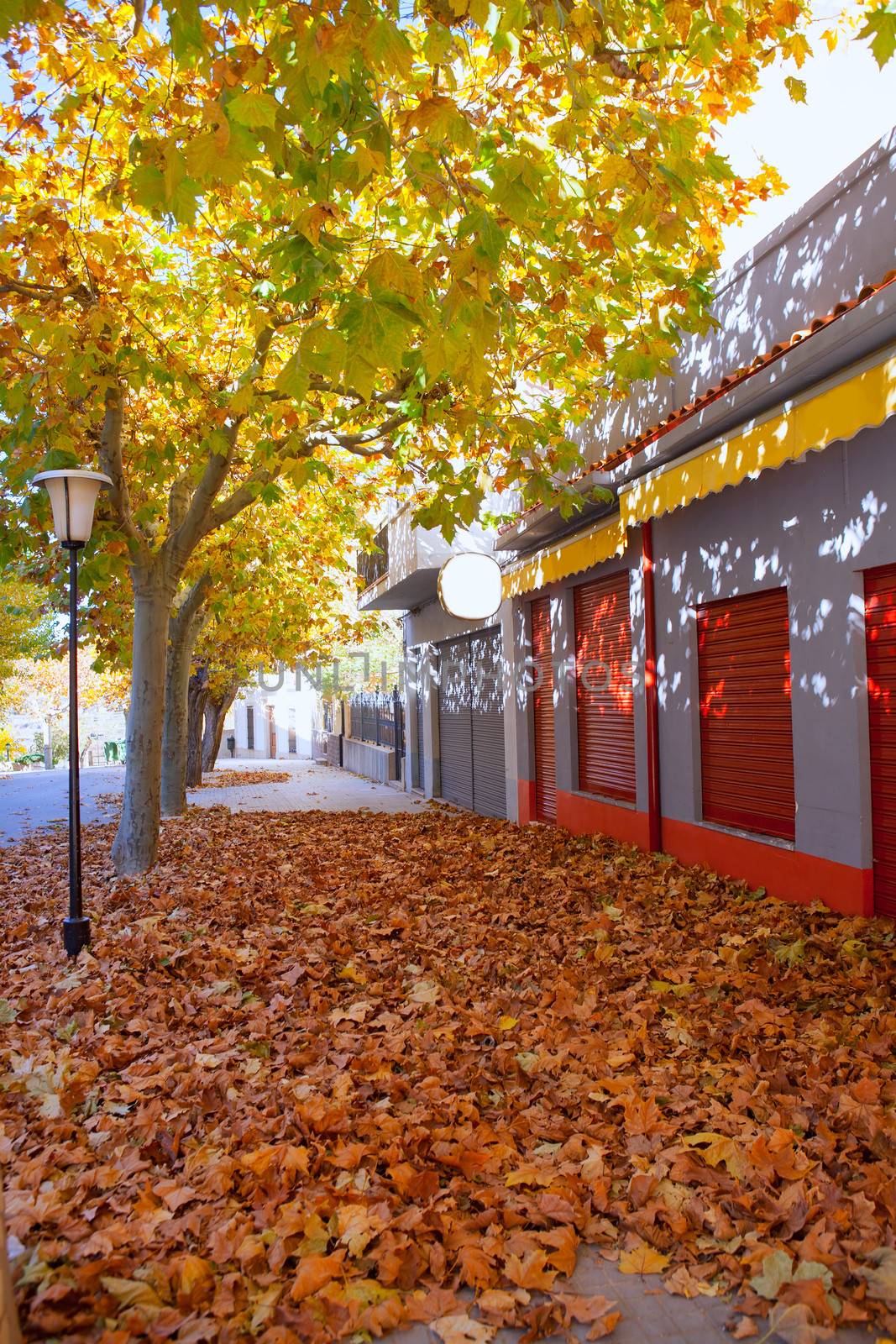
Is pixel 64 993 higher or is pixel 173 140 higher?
pixel 173 140

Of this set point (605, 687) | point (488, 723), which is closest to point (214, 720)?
point (488, 723)

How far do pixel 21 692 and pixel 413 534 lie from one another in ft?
145

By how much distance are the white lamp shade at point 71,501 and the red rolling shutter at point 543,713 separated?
679 centimetres

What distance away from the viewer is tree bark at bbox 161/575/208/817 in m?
14.5

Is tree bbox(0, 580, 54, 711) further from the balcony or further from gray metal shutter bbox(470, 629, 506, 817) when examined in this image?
gray metal shutter bbox(470, 629, 506, 817)

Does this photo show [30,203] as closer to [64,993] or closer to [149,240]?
[149,240]

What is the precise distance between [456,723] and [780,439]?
12.8 meters

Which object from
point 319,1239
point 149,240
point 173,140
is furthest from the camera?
point 149,240

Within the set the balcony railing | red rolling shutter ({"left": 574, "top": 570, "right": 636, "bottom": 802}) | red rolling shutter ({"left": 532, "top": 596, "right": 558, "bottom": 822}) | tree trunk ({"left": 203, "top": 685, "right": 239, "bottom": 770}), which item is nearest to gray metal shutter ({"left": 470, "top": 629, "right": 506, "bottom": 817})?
red rolling shutter ({"left": 532, "top": 596, "right": 558, "bottom": 822})

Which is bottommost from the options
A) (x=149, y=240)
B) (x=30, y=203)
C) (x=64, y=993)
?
(x=64, y=993)

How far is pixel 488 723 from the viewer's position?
51.3ft

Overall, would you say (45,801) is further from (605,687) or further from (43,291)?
(43,291)

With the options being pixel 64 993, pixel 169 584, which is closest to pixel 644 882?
pixel 64 993

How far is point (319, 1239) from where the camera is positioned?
2.97m
